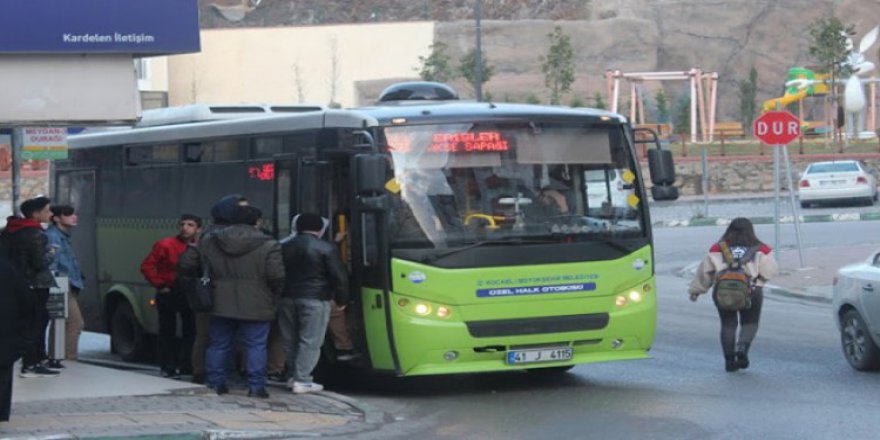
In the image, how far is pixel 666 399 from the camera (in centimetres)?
1304

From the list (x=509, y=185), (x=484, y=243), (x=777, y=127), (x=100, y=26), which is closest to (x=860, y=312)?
(x=509, y=185)

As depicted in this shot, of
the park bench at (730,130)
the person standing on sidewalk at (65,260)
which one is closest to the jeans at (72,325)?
the person standing on sidewalk at (65,260)

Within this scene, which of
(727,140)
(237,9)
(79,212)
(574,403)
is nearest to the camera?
(574,403)

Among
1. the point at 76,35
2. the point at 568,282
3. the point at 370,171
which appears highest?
the point at 76,35

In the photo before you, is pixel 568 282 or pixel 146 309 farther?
pixel 146 309

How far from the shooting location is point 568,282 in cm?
1343

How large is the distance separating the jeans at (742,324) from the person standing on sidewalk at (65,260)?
20.7 ft

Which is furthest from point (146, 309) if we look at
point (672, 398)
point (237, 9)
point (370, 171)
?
point (237, 9)

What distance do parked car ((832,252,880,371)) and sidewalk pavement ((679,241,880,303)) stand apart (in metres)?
8.29

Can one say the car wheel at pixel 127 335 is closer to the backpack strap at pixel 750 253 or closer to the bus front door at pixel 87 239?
the bus front door at pixel 87 239

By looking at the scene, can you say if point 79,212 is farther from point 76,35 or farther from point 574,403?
point 574,403

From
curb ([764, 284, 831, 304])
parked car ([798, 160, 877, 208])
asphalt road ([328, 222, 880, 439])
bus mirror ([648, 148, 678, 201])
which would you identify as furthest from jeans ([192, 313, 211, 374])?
parked car ([798, 160, 877, 208])

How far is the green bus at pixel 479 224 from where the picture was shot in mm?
13070

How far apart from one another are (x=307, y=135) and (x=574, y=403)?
3452 millimetres
